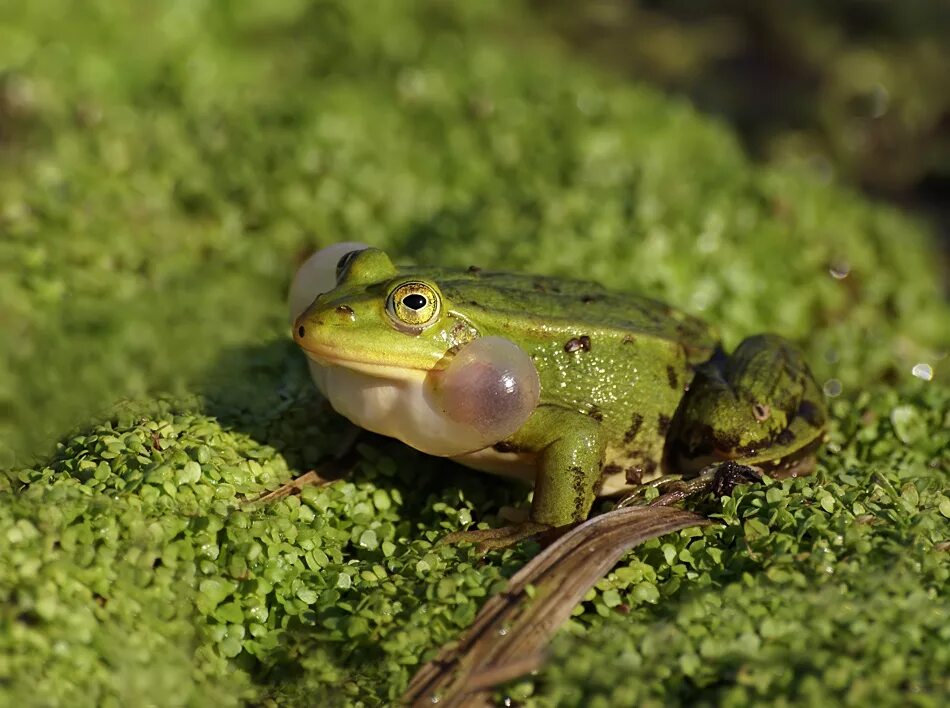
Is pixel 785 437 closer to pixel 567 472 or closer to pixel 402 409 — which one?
pixel 567 472

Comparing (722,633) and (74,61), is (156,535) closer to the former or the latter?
(722,633)

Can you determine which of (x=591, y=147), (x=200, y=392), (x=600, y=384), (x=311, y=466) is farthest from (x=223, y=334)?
(x=591, y=147)

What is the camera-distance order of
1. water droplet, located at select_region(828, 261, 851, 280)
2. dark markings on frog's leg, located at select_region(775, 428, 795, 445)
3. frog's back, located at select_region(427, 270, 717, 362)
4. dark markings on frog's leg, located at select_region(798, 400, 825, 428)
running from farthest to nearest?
1. water droplet, located at select_region(828, 261, 851, 280)
2. dark markings on frog's leg, located at select_region(798, 400, 825, 428)
3. dark markings on frog's leg, located at select_region(775, 428, 795, 445)
4. frog's back, located at select_region(427, 270, 717, 362)

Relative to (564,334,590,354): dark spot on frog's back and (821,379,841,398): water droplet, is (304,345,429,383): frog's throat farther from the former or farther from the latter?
(821,379,841,398): water droplet

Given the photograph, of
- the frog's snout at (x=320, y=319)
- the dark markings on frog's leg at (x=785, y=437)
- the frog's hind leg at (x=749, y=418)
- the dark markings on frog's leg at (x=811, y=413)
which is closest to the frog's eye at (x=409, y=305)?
the frog's snout at (x=320, y=319)

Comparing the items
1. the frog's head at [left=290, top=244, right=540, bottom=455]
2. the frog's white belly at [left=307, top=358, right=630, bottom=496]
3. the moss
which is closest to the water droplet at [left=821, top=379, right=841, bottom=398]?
the moss

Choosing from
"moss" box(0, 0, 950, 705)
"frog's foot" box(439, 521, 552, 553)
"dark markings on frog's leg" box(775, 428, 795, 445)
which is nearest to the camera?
"moss" box(0, 0, 950, 705)

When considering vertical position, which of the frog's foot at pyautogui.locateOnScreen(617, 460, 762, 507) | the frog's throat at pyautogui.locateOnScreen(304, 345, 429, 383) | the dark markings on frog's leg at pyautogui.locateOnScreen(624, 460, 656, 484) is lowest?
the dark markings on frog's leg at pyautogui.locateOnScreen(624, 460, 656, 484)
